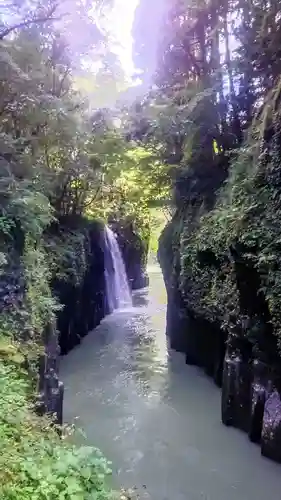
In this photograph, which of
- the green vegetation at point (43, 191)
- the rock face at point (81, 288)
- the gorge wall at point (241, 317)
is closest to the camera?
the green vegetation at point (43, 191)

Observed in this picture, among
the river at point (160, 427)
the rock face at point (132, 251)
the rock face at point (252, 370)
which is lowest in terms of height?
the river at point (160, 427)

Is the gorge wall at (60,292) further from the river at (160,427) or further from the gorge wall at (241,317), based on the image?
the gorge wall at (241,317)

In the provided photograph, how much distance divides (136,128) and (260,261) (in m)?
10.7

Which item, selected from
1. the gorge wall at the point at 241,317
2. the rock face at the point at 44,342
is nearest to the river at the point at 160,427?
the gorge wall at the point at 241,317

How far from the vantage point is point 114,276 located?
23.5 meters

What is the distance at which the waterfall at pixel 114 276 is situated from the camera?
2200 centimetres

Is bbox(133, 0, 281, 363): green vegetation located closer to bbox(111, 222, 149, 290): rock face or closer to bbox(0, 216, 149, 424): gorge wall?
bbox(0, 216, 149, 424): gorge wall

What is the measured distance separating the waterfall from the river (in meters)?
7.51

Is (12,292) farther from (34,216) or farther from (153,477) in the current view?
(153,477)

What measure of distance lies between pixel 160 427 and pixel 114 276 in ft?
50.3

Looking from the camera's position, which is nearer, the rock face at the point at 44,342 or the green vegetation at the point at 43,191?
the green vegetation at the point at 43,191

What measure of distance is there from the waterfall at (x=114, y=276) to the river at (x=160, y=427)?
7508mm

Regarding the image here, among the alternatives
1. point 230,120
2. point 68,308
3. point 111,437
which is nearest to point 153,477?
point 111,437

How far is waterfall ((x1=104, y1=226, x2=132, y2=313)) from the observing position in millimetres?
22000
